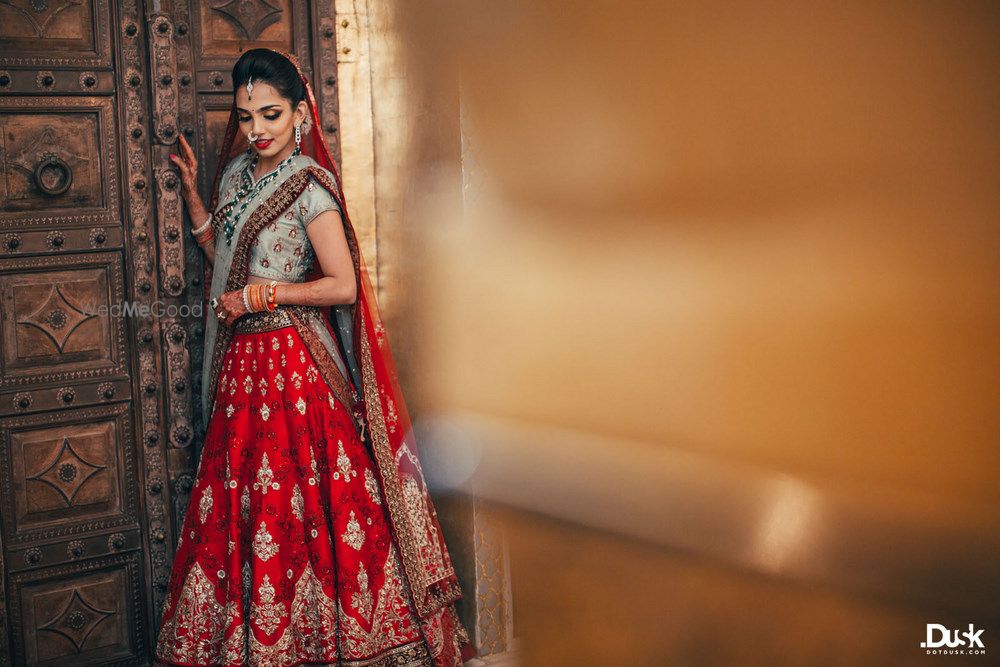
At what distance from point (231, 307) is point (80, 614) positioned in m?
0.86

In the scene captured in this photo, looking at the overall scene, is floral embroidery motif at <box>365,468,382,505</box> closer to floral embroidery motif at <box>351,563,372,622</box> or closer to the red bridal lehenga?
the red bridal lehenga

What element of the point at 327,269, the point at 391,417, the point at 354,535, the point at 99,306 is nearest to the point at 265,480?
the point at 354,535

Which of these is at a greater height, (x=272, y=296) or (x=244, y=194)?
(x=244, y=194)

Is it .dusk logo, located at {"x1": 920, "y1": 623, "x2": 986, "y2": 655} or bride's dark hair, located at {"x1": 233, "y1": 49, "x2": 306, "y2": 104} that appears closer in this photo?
.dusk logo, located at {"x1": 920, "y1": 623, "x2": 986, "y2": 655}

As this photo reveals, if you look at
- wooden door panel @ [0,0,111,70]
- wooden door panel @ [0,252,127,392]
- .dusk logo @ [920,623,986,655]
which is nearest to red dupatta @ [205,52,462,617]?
wooden door panel @ [0,252,127,392]

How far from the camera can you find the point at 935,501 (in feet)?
6.28

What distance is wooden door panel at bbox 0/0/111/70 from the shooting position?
2414mm

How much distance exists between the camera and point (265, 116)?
2.45 m

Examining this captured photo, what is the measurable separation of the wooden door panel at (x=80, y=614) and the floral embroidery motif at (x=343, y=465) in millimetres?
607

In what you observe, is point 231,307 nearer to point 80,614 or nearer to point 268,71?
point 268,71

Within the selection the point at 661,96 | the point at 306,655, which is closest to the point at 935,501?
the point at 661,96

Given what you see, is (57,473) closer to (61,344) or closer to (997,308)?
(61,344)

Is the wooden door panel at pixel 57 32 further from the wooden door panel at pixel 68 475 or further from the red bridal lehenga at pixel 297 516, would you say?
the wooden door panel at pixel 68 475

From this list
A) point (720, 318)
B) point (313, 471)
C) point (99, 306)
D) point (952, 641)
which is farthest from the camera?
point (99, 306)
